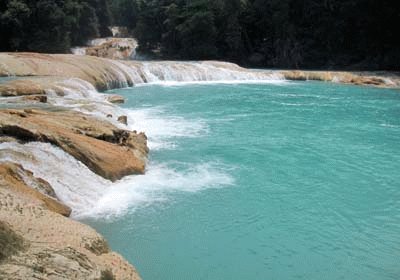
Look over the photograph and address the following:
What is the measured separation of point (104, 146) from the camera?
1227 centimetres

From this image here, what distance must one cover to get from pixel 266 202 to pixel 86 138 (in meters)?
4.75

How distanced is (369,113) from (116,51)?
104 ft

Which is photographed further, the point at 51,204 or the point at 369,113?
the point at 369,113

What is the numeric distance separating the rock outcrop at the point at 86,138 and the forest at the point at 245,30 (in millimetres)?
31101

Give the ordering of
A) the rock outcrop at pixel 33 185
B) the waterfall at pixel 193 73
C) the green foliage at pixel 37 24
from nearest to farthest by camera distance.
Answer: the rock outcrop at pixel 33 185
the waterfall at pixel 193 73
the green foliage at pixel 37 24

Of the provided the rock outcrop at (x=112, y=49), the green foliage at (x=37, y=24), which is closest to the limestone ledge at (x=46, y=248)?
the green foliage at (x=37, y=24)

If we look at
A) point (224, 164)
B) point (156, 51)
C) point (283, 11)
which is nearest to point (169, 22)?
point (156, 51)

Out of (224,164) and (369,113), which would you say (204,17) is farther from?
(224,164)

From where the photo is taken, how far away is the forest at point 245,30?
42.6 metres

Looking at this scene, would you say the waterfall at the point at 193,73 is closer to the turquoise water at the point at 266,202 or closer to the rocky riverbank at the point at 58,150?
the rocky riverbank at the point at 58,150

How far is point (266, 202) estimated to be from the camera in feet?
35.3

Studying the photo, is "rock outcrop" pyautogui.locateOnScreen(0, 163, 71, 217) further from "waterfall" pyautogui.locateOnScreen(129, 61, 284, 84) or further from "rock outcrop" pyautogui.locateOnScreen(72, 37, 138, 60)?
"rock outcrop" pyautogui.locateOnScreen(72, 37, 138, 60)

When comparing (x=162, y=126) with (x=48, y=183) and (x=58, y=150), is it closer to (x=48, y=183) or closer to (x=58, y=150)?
(x=58, y=150)

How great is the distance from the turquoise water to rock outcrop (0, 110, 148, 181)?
2.56 feet
